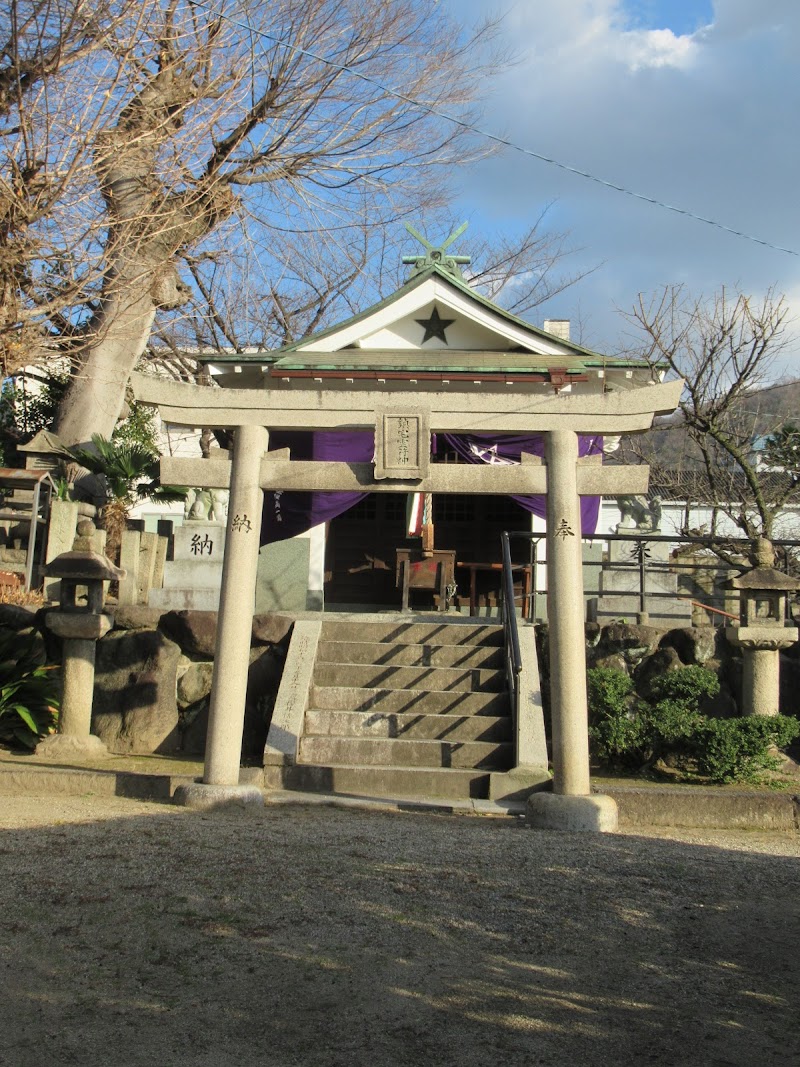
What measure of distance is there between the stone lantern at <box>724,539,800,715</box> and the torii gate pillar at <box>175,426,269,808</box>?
547 cm

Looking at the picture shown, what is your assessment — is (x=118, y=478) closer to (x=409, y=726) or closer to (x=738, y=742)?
(x=409, y=726)

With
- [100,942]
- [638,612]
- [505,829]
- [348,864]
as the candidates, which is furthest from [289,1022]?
[638,612]

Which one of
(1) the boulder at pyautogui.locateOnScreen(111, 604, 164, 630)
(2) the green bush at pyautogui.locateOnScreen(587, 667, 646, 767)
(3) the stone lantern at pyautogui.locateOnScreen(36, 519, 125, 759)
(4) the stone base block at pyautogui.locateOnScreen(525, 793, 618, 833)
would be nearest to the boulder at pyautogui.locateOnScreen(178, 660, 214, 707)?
(1) the boulder at pyautogui.locateOnScreen(111, 604, 164, 630)

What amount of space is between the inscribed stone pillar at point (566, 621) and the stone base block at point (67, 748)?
5329 millimetres

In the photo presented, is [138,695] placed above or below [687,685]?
below

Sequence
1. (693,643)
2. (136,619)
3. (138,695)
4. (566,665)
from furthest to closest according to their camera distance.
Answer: (136,619), (693,643), (138,695), (566,665)

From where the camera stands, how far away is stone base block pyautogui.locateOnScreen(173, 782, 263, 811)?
330 inches

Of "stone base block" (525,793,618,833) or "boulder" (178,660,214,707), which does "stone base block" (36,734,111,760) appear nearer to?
"boulder" (178,660,214,707)

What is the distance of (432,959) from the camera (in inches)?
191

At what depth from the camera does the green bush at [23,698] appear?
452 inches

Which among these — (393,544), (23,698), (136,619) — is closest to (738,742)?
(136,619)

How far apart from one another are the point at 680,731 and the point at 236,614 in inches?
184

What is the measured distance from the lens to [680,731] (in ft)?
34.3

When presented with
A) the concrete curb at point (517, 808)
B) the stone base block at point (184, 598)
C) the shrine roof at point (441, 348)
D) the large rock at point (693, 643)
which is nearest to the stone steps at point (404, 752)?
the concrete curb at point (517, 808)
